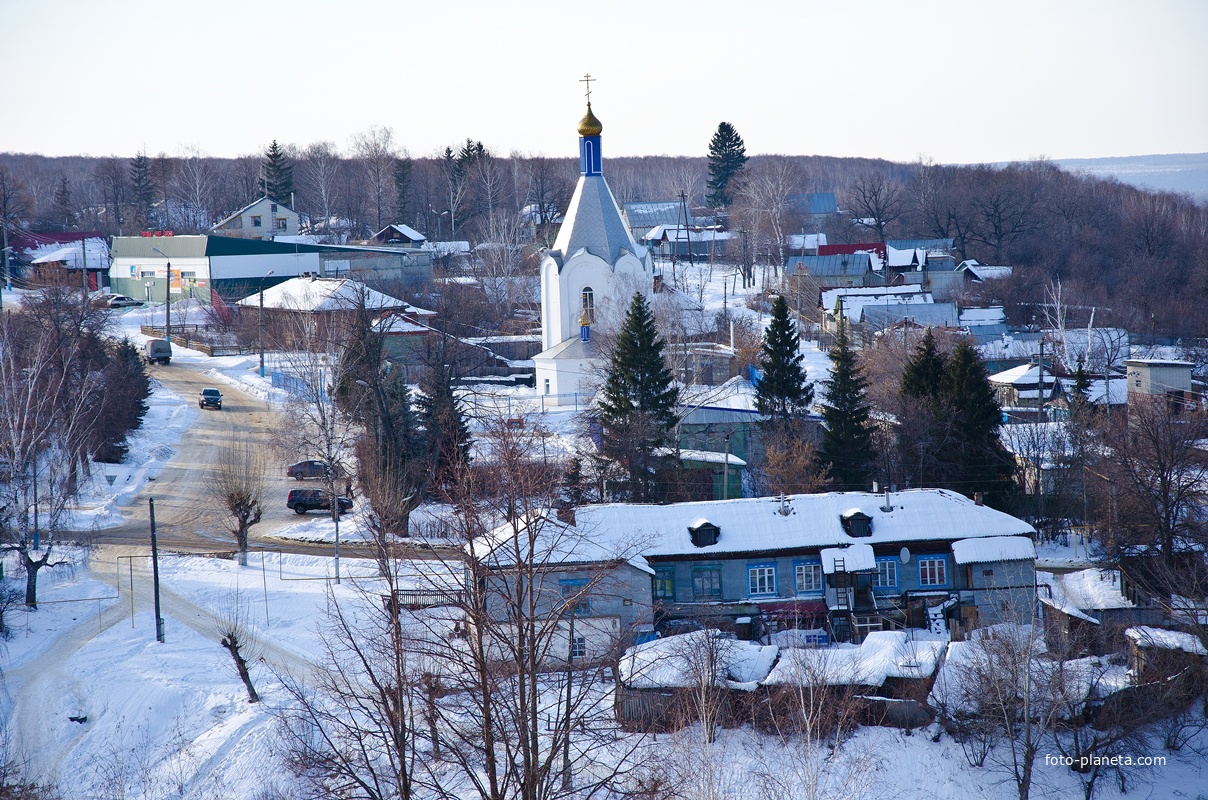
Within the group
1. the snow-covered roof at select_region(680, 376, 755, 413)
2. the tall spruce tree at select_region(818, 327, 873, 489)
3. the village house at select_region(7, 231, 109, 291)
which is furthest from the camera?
the village house at select_region(7, 231, 109, 291)

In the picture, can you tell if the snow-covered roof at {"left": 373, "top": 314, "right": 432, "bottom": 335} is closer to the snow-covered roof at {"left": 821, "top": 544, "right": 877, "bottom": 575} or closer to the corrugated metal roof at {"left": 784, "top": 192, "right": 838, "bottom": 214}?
the snow-covered roof at {"left": 821, "top": 544, "right": 877, "bottom": 575}

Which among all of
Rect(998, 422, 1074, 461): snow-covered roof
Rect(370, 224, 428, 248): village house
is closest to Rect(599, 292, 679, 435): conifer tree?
Rect(998, 422, 1074, 461): snow-covered roof

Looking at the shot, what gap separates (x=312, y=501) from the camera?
85.5 feet

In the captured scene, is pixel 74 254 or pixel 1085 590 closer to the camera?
pixel 1085 590

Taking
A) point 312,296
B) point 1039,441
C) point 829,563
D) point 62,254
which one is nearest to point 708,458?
point 829,563

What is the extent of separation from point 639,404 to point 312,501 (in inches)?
311

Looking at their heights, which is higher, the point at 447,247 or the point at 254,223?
the point at 254,223

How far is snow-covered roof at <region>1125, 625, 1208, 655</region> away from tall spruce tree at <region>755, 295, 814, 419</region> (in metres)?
10.4

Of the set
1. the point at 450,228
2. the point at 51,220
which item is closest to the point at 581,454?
the point at 450,228

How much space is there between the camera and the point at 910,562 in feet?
67.8

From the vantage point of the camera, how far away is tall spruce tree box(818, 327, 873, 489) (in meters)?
25.2

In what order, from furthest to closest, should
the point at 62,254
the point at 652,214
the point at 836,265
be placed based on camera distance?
the point at 652,214 < the point at 62,254 < the point at 836,265

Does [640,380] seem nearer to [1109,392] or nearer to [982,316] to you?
[1109,392]

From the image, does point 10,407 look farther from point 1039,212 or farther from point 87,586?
point 1039,212
